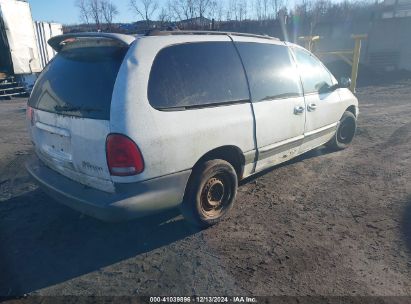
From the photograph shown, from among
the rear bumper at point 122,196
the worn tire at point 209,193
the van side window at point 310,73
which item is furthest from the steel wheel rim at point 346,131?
the rear bumper at point 122,196

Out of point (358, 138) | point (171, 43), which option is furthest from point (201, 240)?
point (358, 138)

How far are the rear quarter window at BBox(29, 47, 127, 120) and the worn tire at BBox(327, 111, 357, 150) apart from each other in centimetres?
419

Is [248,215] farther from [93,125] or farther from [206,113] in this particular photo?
[93,125]

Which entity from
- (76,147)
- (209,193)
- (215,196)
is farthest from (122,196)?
(215,196)

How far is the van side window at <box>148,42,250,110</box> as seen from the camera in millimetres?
2688

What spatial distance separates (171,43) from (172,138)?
2.94ft

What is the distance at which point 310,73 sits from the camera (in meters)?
4.46

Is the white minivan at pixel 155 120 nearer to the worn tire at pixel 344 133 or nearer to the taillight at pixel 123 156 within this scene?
the taillight at pixel 123 156

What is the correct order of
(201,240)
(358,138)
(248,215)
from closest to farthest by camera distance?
(201,240)
(248,215)
(358,138)

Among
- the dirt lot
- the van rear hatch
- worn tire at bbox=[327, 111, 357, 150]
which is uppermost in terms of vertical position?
the van rear hatch

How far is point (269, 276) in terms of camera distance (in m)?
2.61

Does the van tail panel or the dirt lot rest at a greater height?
the van tail panel

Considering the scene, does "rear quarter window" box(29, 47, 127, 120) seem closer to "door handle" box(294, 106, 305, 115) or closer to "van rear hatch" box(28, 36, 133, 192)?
"van rear hatch" box(28, 36, 133, 192)

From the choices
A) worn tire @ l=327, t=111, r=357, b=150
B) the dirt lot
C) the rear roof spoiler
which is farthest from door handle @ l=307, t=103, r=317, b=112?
the rear roof spoiler
